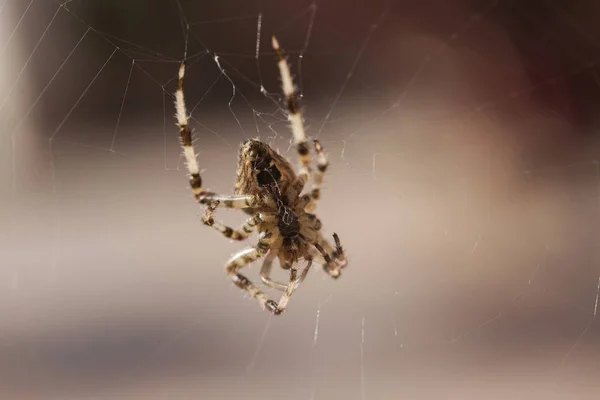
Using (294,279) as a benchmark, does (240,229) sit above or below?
above

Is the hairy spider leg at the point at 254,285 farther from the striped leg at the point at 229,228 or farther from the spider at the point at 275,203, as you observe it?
the striped leg at the point at 229,228

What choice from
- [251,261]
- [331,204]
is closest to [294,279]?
[251,261]

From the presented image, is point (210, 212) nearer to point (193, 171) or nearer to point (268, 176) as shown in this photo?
point (193, 171)

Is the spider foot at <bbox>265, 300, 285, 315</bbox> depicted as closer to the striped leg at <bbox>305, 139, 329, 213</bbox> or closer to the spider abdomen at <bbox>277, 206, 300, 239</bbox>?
the spider abdomen at <bbox>277, 206, 300, 239</bbox>

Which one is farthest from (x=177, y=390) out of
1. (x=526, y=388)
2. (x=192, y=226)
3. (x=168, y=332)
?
(x=192, y=226)

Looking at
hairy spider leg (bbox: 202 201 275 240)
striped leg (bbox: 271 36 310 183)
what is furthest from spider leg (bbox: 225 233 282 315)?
striped leg (bbox: 271 36 310 183)

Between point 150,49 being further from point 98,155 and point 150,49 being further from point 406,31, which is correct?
point 406,31
